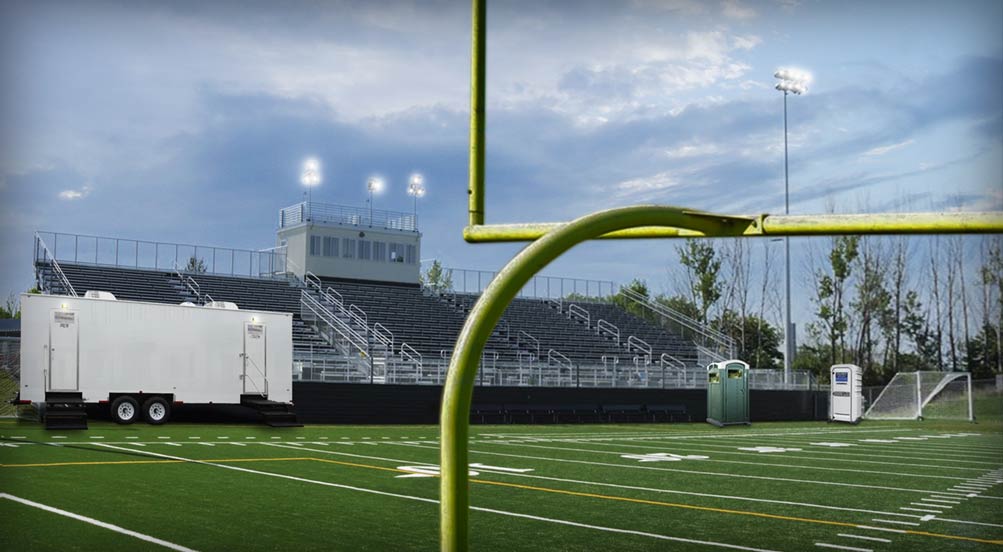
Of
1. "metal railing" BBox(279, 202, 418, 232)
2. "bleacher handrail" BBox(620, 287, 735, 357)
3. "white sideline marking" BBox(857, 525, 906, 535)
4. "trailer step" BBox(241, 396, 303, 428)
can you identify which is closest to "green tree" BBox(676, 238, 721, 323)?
"bleacher handrail" BBox(620, 287, 735, 357)

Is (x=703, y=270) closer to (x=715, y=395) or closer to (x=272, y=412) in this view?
(x=715, y=395)

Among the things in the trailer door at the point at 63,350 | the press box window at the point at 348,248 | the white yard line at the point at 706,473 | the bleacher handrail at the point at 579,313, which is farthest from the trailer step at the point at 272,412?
the press box window at the point at 348,248

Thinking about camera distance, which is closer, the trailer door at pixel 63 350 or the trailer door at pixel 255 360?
the trailer door at pixel 63 350

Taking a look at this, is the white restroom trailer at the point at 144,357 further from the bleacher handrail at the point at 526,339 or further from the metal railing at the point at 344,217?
the metal railing at the point at 344,217

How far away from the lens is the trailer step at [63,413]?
17594mm

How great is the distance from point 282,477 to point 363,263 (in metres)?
32.5

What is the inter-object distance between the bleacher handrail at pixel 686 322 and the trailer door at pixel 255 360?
22.5 m

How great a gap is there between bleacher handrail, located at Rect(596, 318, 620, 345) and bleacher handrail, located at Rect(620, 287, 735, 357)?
86.9 inches

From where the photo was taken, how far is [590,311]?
41875mm

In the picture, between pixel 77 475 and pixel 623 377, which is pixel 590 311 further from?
pixel 77 475

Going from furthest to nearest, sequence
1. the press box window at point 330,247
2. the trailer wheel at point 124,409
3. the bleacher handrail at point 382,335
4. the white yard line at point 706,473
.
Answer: the press box window at point 330,247 < the bleacher handrail at point 382,335 < the trailer wheel at point 124,409 < the white yard line at point 706,473

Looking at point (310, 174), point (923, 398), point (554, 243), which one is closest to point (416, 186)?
point (310, 174)

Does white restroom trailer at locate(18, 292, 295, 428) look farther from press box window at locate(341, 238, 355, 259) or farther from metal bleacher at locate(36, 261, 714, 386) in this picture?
press box window at locate(341, 238, 355, 259)

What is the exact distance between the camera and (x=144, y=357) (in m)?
19.7
